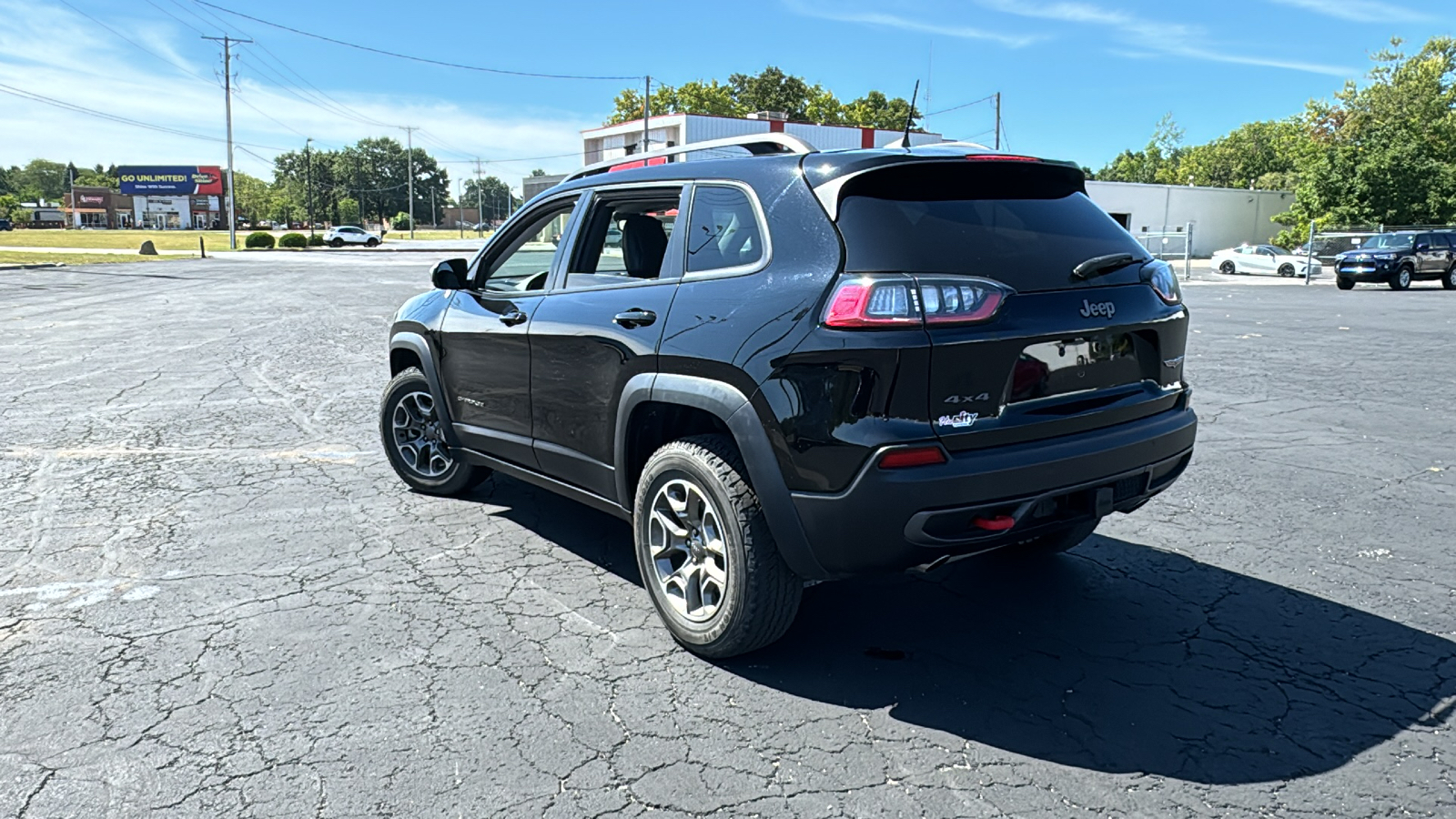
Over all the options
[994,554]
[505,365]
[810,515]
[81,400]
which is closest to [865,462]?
[810,515]

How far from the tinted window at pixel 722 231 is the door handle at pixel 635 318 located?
0.22 m

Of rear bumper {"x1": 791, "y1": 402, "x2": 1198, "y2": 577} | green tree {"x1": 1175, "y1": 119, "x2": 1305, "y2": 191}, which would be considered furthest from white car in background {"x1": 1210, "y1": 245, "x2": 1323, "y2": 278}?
green tree {"x1": 1175, "y1": 119, "x2": 1305, "y2": 191}

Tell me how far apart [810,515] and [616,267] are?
1619mm

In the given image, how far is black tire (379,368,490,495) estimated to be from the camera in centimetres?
554

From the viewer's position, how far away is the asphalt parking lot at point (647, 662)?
9.14ft

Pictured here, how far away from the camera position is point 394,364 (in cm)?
588

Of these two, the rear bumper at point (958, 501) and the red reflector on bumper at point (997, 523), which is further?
Result: the red reflector on bumper at point (997, 523)

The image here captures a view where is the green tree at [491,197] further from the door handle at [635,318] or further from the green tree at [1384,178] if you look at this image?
the door handle at [635,318]

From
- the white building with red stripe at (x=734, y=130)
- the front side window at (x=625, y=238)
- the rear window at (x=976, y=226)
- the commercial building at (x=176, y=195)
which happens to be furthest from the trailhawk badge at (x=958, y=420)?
the commercial building at (x=176, y=195)

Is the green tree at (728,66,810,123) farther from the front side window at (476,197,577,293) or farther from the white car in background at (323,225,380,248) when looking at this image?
the front side window at (476,197,577,293)

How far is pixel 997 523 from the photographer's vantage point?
3113 millimetres

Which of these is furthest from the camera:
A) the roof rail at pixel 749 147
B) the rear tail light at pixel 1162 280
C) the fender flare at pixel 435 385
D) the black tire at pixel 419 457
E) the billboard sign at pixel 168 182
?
the billboard sign at pixel 168 182

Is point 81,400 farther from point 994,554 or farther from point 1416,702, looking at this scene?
point 1416,702

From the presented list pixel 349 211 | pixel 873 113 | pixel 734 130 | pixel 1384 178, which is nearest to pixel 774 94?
pixel 873 113
